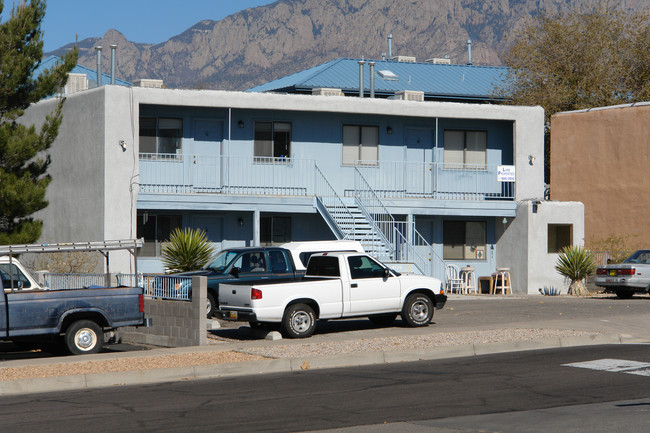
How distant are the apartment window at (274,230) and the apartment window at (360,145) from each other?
2.95 m

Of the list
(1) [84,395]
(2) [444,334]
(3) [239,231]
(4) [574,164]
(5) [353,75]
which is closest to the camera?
(1) [84,395]

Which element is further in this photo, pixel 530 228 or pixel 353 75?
pixel 353 75

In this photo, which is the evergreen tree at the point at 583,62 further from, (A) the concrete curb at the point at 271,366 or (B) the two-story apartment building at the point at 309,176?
A: (A) the concrete curb at the point at 271,366

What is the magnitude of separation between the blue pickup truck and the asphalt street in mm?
3376

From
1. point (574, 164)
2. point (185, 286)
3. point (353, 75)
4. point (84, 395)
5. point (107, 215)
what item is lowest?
point (84, 395)

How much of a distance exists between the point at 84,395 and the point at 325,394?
10.8 ft

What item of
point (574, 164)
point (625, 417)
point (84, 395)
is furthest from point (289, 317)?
point (574, 164)

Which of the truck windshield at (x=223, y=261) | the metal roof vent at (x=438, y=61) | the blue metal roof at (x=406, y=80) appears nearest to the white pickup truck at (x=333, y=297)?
the truck windshield at (x=223, y=261)

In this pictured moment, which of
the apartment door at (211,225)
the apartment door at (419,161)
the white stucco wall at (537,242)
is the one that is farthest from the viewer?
the apartment door at (419,161)

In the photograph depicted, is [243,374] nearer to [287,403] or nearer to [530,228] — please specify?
[287,403]

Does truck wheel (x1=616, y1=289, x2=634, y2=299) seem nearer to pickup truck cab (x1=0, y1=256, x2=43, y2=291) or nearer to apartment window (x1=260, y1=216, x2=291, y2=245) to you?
apartment window (x1=260, y1=216, x2=291, y2=245)

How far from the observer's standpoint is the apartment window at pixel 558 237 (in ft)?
113

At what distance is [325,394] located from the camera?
1281cm

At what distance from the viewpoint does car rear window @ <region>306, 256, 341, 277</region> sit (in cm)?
2023
